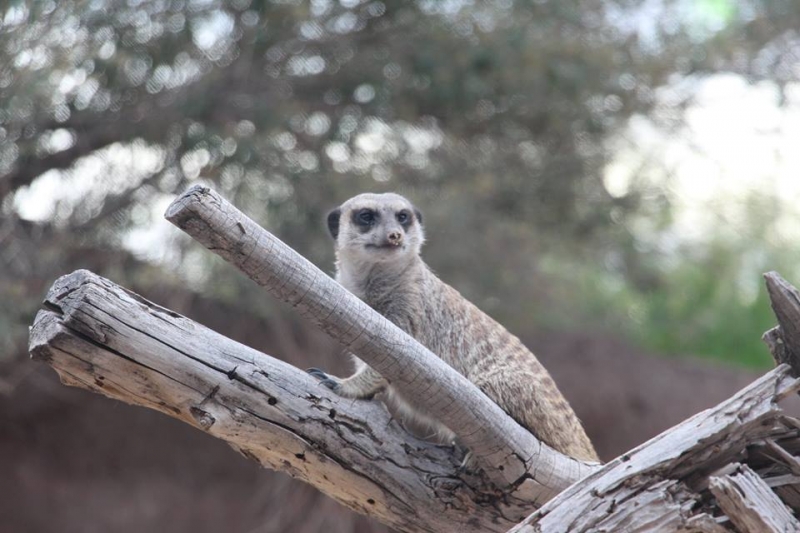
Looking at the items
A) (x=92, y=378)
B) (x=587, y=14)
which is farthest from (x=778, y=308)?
(x=587, y=14)

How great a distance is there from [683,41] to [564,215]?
69.3 inches

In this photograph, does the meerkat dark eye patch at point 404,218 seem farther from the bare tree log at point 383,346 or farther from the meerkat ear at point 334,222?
the bare tree log at point 383,346

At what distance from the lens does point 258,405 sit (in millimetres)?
2789

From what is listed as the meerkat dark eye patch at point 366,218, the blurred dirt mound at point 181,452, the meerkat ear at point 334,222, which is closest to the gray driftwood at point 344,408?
the meerkat dark eye patch at point 366,218

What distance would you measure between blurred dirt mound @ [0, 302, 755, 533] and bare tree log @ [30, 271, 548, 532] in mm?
4365

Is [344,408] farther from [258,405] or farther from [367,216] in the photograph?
[367,216]

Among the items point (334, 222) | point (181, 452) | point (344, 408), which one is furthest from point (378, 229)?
point (181, 452)

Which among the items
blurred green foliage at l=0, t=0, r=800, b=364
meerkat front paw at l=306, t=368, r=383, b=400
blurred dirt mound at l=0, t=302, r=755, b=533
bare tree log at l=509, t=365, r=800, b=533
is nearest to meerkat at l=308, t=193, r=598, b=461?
meerkat front paw at l=306, t=368, r=383, b=400

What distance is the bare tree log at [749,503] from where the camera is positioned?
231 cm

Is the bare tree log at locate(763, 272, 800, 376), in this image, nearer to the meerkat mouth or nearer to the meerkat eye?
the meerkat mouth

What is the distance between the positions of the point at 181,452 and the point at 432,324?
5.16 meters

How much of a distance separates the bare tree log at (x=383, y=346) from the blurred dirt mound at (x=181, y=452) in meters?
4.52

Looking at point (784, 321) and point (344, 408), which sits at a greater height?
point (344, 408)

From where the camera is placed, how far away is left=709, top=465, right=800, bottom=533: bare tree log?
7.59ft
